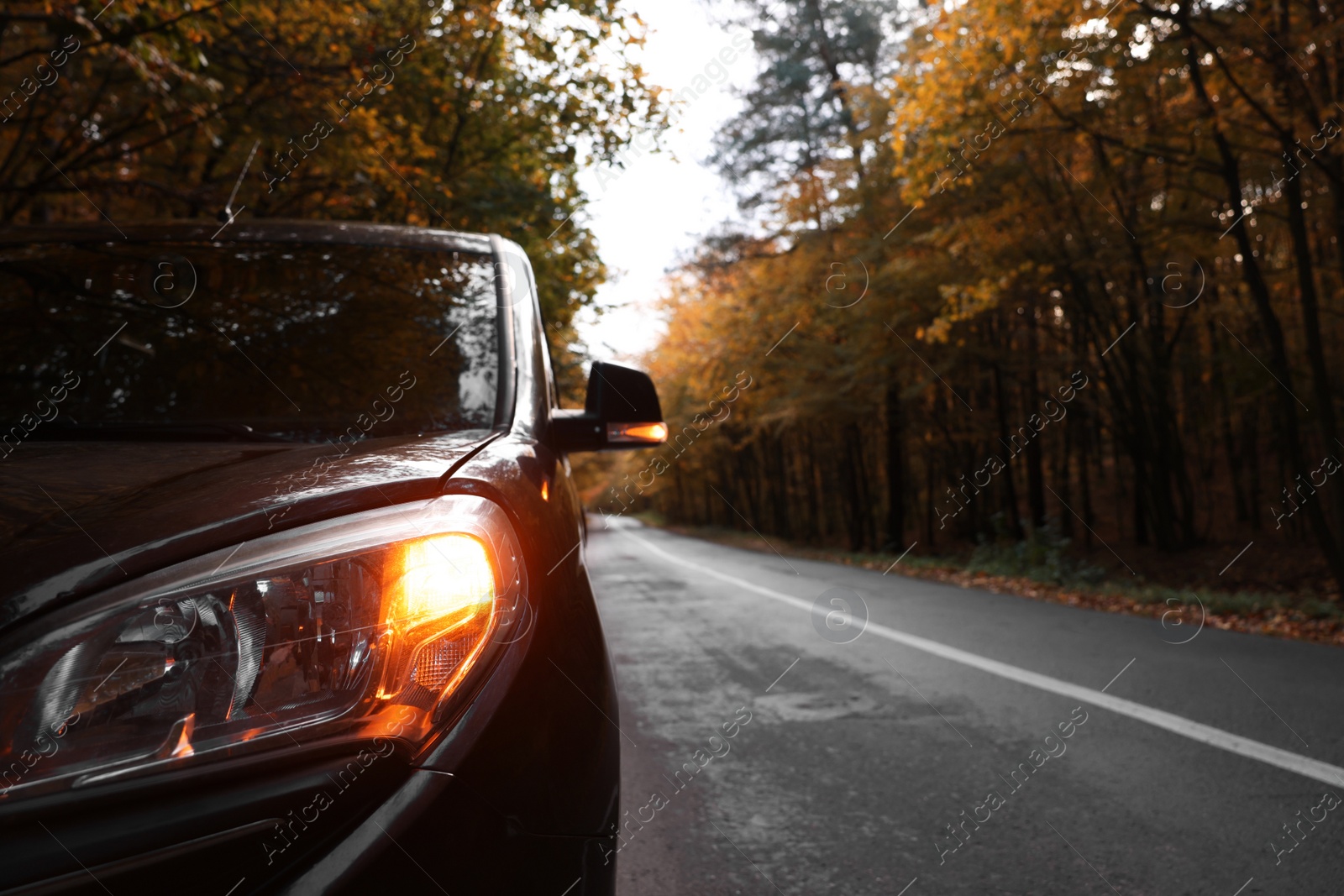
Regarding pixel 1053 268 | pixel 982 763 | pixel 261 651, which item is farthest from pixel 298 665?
pixel 1053 268

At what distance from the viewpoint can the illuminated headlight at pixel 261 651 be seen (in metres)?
1.12

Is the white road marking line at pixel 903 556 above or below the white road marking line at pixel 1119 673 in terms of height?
below

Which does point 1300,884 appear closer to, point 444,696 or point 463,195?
point 444,696

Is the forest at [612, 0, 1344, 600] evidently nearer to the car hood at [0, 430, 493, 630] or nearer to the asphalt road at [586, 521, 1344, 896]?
the asphalt road at [586, 521, 1344, 896]

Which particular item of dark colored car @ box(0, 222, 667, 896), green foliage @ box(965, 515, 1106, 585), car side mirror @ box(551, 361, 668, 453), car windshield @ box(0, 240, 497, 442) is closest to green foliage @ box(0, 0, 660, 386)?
car windshield @ box(0, 240, 497, 442)

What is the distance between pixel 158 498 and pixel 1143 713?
4780mm

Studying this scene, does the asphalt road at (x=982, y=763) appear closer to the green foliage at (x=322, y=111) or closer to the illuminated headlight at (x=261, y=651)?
the illuminated headlight at (x=261, y=651)

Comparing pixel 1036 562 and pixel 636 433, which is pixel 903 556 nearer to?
pixel 1036 562

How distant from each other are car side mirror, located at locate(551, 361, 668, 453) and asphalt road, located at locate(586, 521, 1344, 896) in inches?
41.9

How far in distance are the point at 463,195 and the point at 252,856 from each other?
10571mm

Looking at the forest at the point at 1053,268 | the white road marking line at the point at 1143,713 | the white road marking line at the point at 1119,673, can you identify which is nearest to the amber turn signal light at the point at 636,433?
the white road marking line at the point at 1143,713

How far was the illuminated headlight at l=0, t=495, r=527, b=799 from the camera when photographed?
112cm

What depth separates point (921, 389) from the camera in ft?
66.0

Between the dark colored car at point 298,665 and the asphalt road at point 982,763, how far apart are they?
394 millimetres
